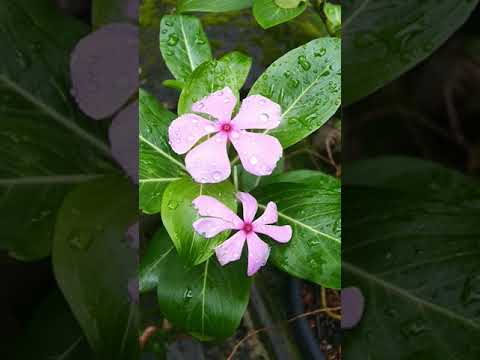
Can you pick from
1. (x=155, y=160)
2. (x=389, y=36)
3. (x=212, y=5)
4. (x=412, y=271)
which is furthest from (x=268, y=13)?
(x=412, y=271)

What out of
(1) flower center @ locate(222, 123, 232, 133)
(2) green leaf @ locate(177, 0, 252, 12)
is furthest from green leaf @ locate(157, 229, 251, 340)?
(2) green leaf @ locate(177, 0, 252, 12)

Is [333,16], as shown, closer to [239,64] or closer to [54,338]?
[239,64]

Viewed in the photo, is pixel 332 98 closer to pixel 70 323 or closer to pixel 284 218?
pixel 284 218

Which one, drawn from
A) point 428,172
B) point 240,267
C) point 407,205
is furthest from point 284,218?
point 428,172

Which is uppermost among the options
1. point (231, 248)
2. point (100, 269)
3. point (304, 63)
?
point (304, 63)

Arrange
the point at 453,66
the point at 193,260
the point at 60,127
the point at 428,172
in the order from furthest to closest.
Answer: the point at 453,66
the point at 428,172
the point at 60,127
the point at 193,260

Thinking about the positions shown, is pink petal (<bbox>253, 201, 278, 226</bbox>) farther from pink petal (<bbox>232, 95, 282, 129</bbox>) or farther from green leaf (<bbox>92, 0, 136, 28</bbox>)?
green leaf (<bbox>92, 0, 136, 28</bbox>)

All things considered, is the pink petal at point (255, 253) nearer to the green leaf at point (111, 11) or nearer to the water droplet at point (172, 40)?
the water droplet at point (172, 40)
